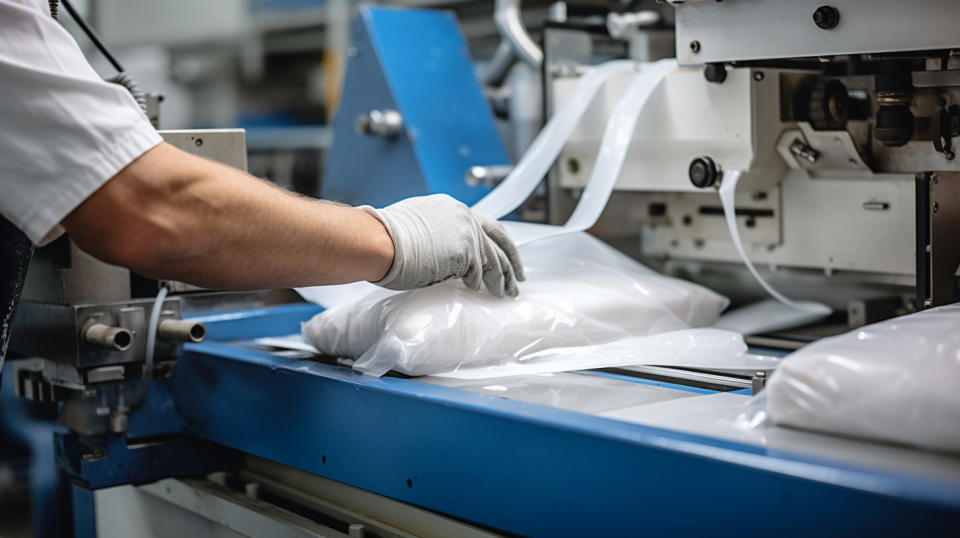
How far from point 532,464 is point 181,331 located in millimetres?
551

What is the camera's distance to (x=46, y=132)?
0.94 meters

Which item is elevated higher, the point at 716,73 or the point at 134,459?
the point at 716,73

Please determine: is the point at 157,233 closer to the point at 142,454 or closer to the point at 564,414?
the point at 564,414

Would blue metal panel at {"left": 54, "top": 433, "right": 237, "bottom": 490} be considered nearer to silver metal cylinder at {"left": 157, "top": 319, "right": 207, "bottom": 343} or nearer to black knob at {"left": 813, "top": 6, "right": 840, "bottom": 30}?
silver metal cylinder at {"left": 157, "top": 319, "right": 207, "bottom": 343}

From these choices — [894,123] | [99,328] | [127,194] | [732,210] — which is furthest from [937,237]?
[99,328]

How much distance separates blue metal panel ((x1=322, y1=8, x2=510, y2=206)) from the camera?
1775 millimetres

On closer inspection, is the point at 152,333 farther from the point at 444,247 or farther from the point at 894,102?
the point at 894,102

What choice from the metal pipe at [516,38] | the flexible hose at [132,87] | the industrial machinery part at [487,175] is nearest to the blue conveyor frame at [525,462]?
the flexible hose at [132,87]

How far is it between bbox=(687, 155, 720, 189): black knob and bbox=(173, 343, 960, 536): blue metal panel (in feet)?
1.84

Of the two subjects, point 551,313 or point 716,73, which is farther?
point 716,73

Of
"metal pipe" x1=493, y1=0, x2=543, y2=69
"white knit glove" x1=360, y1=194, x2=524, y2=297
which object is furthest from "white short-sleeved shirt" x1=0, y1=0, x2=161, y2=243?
"metal pipe" x1=493, y1=0, x2=543, y2=69

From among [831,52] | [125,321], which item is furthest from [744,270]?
[125,321]

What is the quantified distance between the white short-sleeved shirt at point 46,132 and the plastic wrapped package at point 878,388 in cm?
60

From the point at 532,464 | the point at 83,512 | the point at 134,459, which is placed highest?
the point at 532,464
